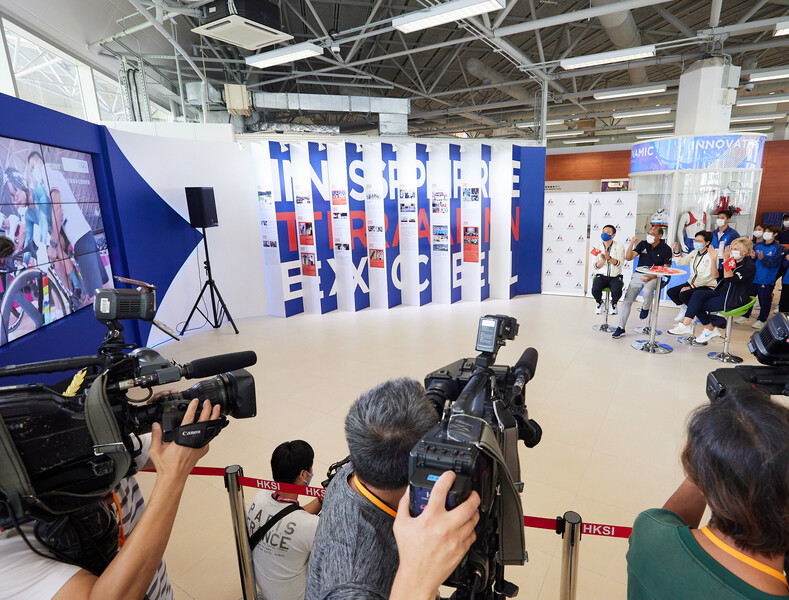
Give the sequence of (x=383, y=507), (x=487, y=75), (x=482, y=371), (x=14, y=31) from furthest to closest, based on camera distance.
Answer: (x=487, y=75)
(x=14, y=31)
(x=482, y=371)
(x=383, y=507)

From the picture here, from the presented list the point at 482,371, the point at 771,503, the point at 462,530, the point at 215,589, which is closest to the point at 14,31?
the point at 215,589

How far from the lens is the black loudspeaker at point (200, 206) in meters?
5.59

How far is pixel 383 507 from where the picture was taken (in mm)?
899

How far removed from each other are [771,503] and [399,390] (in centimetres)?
71

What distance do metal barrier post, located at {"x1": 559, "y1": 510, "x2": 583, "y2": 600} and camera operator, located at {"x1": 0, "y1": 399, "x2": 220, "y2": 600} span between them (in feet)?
4.01

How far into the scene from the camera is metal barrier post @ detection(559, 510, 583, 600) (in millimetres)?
1474

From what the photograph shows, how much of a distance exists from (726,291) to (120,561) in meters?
5.92

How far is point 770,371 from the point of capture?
1431 millimetres

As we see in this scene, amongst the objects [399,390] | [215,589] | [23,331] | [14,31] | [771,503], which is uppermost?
[14,31]

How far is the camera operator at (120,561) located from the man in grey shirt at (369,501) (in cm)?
32

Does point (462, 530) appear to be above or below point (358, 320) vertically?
above

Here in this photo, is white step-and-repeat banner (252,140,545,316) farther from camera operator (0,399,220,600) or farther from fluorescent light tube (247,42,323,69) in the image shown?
camera operator (0,399,220,600)

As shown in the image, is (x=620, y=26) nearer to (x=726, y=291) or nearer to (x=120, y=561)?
(x=726, y=291)

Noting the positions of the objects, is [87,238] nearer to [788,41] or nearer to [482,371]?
[482,371]
